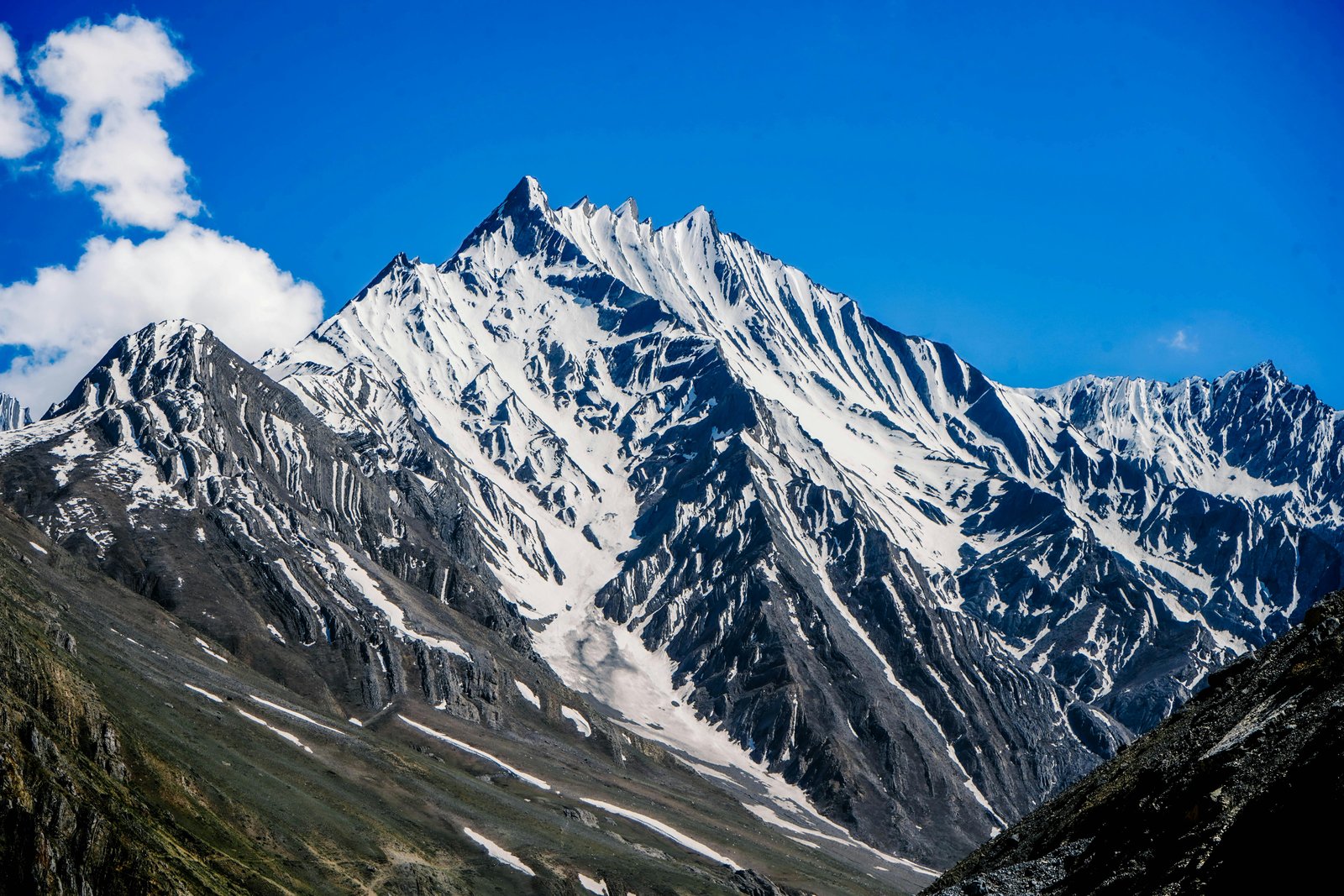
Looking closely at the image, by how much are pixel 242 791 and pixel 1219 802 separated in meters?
93.7

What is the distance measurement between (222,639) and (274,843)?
9552 centimetres

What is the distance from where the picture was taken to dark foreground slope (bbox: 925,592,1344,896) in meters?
29.5

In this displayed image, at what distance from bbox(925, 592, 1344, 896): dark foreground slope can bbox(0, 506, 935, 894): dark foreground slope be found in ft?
180

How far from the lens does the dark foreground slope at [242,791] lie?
74188 millimetres

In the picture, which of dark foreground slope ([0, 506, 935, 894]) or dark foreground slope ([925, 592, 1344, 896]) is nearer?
dark foreground slope ([925, 592, 1344, 896])

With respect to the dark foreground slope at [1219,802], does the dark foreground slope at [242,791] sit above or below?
below

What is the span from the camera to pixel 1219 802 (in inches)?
1324

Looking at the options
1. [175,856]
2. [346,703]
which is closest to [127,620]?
[346,703]

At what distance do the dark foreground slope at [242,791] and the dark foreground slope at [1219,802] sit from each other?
54805 millimetres

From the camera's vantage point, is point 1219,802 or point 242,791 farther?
point 242,791

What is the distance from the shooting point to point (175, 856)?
256ft

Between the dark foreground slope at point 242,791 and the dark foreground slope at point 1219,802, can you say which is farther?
the dark foreground slope at point 242,791

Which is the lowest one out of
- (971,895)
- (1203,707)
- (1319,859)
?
(971,895)

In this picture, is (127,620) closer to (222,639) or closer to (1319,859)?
(222,639)
